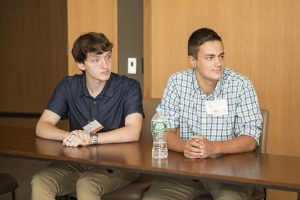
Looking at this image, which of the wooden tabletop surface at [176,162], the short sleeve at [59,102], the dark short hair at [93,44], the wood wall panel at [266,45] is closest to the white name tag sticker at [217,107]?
the wooden tabletop surface at [176,162]

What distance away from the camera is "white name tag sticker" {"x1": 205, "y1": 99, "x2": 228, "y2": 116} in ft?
9.14

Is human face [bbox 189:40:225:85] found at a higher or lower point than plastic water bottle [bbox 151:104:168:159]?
higher

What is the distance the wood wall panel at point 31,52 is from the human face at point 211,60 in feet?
18.4

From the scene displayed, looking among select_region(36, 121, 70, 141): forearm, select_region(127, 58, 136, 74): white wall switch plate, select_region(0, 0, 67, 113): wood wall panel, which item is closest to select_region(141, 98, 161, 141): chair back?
select_region(36, 121, 70, 141): forearm

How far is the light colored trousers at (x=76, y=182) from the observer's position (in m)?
2.69

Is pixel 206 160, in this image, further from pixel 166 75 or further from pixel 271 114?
pixel 166 75

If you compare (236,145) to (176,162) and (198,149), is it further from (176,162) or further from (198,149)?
(176,162)


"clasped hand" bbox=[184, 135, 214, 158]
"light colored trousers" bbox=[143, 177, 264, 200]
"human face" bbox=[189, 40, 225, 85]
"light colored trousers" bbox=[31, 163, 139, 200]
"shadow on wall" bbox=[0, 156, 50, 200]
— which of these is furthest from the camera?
"shadow on wall" bbox=[0, 156, 50, 200]

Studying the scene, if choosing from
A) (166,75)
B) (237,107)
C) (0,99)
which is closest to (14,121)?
(0,99)

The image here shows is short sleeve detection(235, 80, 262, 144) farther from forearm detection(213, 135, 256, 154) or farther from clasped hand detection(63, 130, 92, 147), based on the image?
clasped hand detection(63, 130, 92, 147)

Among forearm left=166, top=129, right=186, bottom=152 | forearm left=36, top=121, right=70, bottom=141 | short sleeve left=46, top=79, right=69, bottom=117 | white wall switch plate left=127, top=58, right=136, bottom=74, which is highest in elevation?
white wall switch plate left=127, top=58, right=136, bottom=74

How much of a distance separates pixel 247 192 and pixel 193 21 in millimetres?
1956

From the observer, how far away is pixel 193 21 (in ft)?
13.3

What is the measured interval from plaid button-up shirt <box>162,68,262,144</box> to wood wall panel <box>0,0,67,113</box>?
5505 mm
